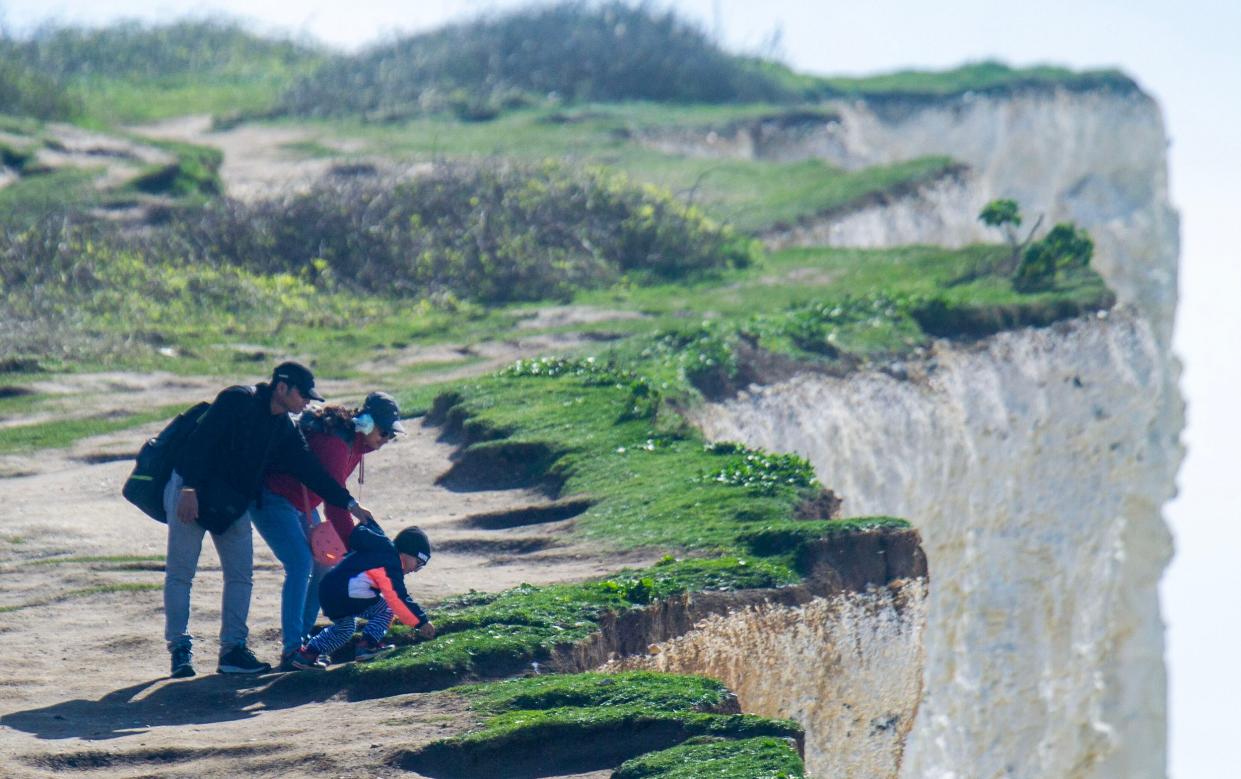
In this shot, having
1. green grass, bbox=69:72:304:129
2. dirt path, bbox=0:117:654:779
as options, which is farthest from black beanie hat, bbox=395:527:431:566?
green grass, bbox=69:72:304:129

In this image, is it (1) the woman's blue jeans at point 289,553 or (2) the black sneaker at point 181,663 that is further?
(1) the woman's blue jeans at point 289,553

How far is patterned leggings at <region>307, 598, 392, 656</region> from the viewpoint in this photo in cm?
839

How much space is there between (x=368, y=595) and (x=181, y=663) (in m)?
0.91

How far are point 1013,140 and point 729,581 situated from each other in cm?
2780

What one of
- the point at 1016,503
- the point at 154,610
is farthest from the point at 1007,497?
the point at 154,610

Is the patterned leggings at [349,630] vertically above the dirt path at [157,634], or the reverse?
the patterned leggings at [349,630]

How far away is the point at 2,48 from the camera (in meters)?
32.3

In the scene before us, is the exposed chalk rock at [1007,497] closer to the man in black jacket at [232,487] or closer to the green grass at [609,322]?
the green grass at [609,322]

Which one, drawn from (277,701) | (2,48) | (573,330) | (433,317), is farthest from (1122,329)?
(2,48)

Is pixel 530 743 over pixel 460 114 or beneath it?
beneath

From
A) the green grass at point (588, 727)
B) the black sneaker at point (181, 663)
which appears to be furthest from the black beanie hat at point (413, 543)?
the black sneaker at point (181, 663)

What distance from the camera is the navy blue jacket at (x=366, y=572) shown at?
26.9ft

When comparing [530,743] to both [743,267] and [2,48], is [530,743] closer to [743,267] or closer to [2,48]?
[743,267]

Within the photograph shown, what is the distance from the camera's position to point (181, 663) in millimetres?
8219
